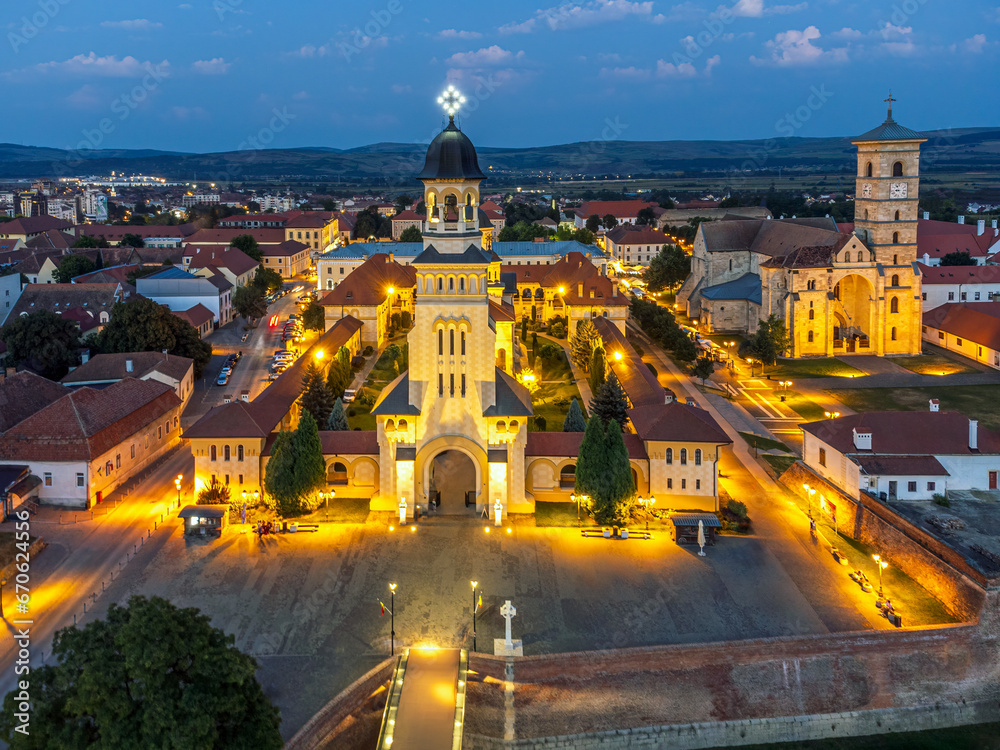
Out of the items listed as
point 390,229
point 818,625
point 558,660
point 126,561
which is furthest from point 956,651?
point 390,229

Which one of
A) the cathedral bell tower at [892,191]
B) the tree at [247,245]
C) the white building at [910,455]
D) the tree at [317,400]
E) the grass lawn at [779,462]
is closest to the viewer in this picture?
the white building at [910,455]

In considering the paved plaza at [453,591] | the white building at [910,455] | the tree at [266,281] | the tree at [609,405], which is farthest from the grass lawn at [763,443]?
the tree at [266,281]

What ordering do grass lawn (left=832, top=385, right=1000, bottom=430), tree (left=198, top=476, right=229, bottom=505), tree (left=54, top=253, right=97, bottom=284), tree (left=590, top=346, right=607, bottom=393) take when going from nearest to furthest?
tree (left=198, top=476, right=229, bottom=505) < grass lawn (left=832, top=385, right=1000, bottom=430) < tree (left=590, top=346, right=607, bottom=393) < tree (left=54, top=253, right=97, bottom=284)

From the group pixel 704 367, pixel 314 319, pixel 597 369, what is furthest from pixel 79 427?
pixel 704 367

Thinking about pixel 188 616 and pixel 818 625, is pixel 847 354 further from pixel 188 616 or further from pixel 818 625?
pixel 188 616

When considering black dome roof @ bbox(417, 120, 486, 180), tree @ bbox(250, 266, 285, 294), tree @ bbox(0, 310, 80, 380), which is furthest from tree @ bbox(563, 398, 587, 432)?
tree @ bbox(250, 266, 285, 294)

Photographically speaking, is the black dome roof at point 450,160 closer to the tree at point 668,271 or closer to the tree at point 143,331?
the tree at point 143,331

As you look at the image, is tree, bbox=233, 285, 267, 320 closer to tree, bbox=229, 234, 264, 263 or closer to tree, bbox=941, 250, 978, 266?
tree, bbox=229, 234, 264, 263
